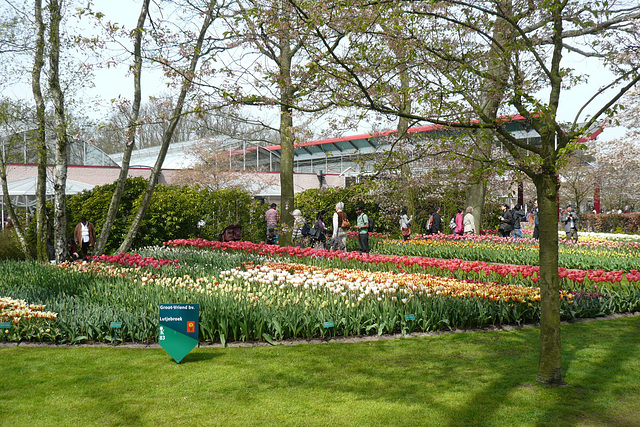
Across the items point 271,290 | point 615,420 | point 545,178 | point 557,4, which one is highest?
point 557,4

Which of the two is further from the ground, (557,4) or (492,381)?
(557,4)

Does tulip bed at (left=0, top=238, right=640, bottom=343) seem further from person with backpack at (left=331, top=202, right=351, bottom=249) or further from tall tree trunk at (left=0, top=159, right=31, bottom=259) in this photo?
person with backpack at (left=331, top=202, right=351, bottom=249)

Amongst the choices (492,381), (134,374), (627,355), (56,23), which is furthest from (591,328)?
(56,23)

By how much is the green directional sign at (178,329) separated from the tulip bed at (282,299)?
0.63 m

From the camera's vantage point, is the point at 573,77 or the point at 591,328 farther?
the point at 591,328

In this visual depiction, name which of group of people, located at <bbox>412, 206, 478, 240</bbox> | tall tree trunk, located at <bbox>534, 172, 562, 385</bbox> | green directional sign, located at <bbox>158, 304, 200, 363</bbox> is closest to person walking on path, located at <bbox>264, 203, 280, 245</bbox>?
group of people, located at <bbox>412, 206, 478, 240</bbox>

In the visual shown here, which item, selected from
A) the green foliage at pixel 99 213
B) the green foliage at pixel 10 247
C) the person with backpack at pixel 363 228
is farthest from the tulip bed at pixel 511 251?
the green foliage at pixel 10 247

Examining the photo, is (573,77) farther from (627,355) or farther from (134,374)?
(134,374)

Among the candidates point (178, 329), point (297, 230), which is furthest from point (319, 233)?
point (178, 329)

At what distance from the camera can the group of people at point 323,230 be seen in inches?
538

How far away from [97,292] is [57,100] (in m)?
5.40

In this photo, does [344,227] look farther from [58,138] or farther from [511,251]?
[58,138]

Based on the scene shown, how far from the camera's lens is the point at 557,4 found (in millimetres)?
4070

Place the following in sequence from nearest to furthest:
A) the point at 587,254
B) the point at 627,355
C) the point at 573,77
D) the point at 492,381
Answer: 1. the point at 492,381
2. the point at 573,77
3. the point at 627,355
4. the point at 587,254
